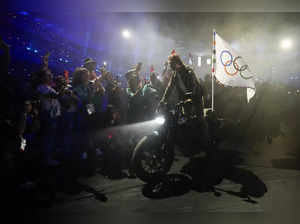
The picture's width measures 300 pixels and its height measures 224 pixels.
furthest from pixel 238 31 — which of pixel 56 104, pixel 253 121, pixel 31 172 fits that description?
pixel 31 172

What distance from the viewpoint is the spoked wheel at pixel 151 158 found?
9.50 ft

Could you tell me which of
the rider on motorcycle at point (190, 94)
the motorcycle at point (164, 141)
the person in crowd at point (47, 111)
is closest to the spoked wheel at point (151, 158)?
the motorcycle at point (164, 141)

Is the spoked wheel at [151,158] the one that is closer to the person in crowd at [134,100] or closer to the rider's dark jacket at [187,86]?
the rider's dark jacket at [187,86]

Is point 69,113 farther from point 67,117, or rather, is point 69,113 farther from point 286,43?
point 286,43

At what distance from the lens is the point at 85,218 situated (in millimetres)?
2105

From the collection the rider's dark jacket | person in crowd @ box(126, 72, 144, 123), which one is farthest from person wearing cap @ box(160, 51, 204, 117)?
person in crowd @ box(126, 72, 144, 123)

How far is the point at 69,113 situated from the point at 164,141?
6.70 ft

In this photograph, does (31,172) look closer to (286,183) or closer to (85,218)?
(85,218)

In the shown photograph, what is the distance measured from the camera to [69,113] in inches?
150

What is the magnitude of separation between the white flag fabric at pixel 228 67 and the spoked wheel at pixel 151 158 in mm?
1944

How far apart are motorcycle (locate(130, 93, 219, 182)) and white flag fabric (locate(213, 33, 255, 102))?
1.14 m

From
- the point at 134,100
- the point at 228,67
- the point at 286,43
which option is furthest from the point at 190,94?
the point at 286,43

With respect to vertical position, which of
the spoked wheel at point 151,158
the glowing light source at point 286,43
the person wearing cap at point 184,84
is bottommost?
the spoked wheel at point 151,158

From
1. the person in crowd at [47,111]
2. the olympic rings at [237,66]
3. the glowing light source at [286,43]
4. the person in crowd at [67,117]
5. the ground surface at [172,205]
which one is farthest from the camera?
the glowing light source at [286,43]
